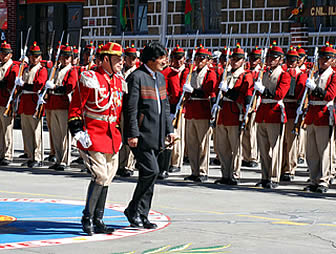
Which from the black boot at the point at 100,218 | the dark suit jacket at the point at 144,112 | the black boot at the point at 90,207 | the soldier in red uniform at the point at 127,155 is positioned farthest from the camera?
the soldier in red uniform at the point at 127,155

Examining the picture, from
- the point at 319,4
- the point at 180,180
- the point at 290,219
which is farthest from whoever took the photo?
the point at 319,4

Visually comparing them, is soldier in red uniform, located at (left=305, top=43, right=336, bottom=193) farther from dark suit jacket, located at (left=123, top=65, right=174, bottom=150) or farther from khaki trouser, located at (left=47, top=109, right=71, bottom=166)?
khaki trouser, located at (left=47, top=109, right=71, bottom=166)

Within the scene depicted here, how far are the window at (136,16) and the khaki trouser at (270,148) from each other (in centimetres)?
1497

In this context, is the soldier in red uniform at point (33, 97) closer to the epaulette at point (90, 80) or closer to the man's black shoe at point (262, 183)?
the man's black shoe at point (262, 183)

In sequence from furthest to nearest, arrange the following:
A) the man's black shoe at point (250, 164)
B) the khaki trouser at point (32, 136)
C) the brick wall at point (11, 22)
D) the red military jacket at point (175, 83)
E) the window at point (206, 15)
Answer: the brick wall at point (11, 22) → the window at point (206, 15) → the man's black shoe at point (250, 164) → the khaki trouser at point (32, 136) → the red military jacket at point (175, 83)

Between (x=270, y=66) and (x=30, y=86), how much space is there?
4786 millimetres

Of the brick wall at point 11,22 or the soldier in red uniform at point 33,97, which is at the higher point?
the brick wall at point 11,22

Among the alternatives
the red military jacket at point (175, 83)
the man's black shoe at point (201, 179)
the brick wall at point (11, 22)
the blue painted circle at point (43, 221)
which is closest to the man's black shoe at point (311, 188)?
the man's black shoe at point (201, 179)

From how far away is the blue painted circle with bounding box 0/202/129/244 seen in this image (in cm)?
848

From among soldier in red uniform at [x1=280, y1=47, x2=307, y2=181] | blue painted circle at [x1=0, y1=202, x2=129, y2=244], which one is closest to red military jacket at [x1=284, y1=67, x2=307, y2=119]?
soldier in red uniform at [x1=280, y1=47, x2=307, y2=181]

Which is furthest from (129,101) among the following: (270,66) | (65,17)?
(65,17)

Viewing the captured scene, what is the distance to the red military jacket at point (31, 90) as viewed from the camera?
15.7m

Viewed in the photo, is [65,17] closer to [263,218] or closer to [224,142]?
[224,142]

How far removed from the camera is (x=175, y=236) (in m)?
8.56
